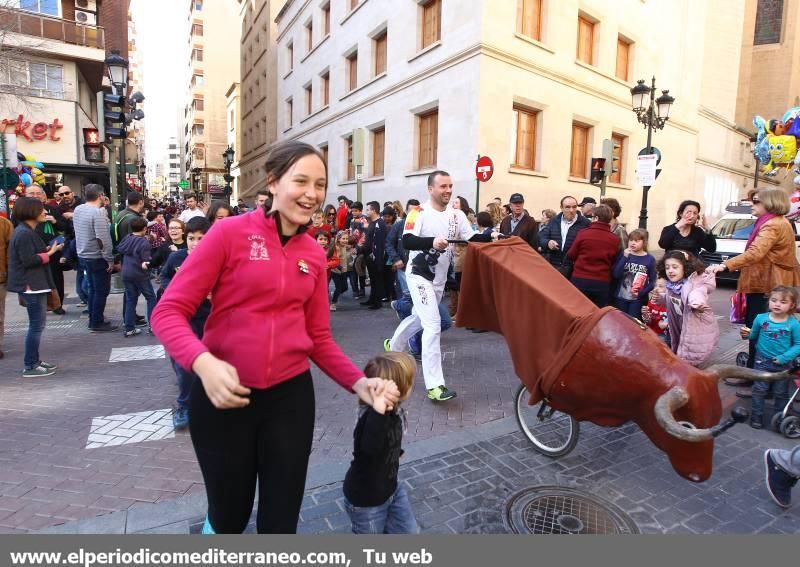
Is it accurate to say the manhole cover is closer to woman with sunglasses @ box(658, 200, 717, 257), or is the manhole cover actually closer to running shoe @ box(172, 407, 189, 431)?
running shoe @ box(172, 407, 189, 431)

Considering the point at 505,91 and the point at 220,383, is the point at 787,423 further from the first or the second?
the point at 505,91

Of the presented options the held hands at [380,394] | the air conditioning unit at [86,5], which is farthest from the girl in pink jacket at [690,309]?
the air conditioning unit at [86,5]

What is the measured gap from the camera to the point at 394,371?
236 cm

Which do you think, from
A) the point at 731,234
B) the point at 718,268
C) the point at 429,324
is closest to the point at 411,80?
the point at 731,234

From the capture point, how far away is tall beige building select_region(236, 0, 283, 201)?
1367 inches

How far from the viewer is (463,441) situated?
4070 mm

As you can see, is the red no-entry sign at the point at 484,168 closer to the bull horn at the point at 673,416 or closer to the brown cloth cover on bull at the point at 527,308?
the brown cloth cover on bull at the point at 527,308

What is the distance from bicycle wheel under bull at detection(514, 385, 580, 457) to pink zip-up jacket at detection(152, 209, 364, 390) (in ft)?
8.26

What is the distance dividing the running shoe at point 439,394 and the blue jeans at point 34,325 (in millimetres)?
4463

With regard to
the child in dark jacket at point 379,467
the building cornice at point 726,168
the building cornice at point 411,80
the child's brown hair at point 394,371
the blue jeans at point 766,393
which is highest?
the building cornice at point 411,80

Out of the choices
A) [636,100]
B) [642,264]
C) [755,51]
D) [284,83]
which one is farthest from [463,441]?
[755,51]

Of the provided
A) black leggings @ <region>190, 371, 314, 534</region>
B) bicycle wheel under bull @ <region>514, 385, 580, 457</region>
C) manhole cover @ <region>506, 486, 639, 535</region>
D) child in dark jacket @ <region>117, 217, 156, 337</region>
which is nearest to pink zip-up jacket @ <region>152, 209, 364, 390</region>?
black leggings @ <region>190, 371, 314, 534</region>

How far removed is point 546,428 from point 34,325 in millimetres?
5608

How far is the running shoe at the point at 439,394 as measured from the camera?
16.1ft
